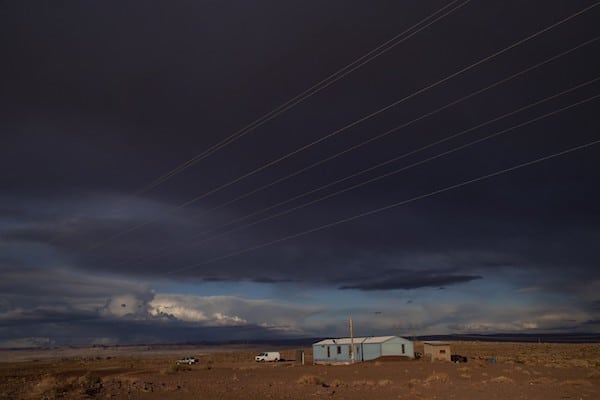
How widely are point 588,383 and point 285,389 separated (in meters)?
24.8

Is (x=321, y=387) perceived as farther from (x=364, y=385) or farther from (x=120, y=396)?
(x=120, y=396)

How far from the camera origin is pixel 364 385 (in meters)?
44.1

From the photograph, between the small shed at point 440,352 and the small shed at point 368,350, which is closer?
the small shed at point 440,352

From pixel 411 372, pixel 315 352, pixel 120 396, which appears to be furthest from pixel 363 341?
pixel 120 396

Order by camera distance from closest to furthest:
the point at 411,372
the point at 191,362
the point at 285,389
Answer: the point at 285,389 → the point at 411,372 → the point at 191,362

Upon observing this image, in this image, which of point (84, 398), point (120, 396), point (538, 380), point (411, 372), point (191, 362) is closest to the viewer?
point (84, 398)

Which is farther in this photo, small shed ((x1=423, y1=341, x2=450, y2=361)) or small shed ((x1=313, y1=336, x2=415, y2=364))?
small shed ((x1=313, y1=336, x2=415, y2=364))

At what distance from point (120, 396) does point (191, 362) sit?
69.7 metres

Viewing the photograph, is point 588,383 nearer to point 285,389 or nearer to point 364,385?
point 364,385

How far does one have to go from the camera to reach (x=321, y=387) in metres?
42.2

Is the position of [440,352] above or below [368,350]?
below

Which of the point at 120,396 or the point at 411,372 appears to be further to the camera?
the point at 411,372

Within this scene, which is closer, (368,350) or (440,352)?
(440,352)

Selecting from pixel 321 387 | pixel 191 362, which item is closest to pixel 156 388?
pixel 321 387
